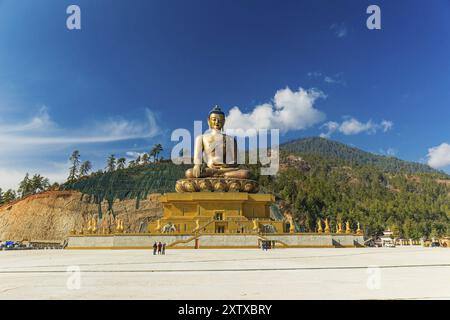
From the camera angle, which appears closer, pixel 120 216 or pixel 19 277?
pixel 19 277

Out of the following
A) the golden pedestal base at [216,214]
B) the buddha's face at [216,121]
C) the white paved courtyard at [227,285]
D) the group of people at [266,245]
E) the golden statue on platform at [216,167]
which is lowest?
the group of people at [266,245]

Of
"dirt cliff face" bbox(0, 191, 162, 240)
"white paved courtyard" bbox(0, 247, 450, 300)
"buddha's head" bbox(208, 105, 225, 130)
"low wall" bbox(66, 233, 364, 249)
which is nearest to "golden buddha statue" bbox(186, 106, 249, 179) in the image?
"buddha's head" bbox(208, 105, 225, 130)

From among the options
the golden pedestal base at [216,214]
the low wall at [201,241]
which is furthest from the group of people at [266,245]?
the golden pedestal base at [216,214]

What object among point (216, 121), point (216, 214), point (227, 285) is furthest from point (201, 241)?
point (227, 285)

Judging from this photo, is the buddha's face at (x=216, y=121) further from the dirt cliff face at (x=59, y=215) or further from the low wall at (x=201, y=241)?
the dirt cliff face at (x=59, y=215)

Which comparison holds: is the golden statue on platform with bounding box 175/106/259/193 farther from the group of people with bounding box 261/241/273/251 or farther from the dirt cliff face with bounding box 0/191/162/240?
the dirt cliff face with bounding box 0/191/162/240

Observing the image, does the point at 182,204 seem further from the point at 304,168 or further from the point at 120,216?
the point at 304,168

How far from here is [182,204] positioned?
3434 cm

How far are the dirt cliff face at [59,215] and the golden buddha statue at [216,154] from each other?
26974mm

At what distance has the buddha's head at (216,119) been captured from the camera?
37875mm

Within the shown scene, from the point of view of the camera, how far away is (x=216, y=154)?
3700cm

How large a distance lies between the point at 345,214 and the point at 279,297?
58.6 m

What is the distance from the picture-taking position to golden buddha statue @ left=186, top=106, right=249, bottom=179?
118 ft
